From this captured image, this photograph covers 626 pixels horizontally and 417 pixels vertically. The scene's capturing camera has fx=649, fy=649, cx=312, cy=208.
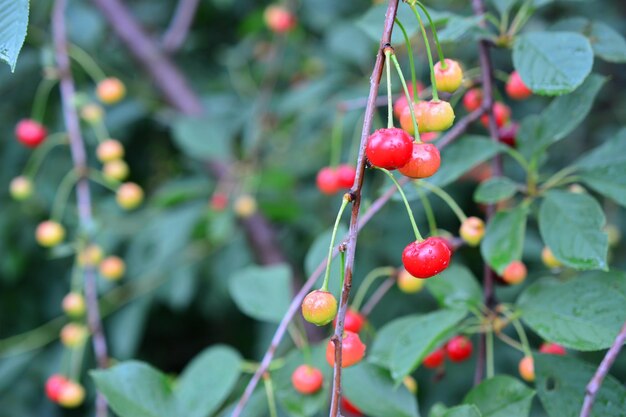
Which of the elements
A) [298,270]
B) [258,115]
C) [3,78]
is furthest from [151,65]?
[298,270]

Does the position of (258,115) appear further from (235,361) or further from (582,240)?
(582,240)

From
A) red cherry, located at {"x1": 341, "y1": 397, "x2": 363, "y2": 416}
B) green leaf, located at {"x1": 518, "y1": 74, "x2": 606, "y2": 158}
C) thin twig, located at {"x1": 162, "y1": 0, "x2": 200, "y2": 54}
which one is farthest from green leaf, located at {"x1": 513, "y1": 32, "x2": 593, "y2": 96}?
thin twig, located at {"x1": 162, "y1": 0, "x2": 200, "y2": 54}

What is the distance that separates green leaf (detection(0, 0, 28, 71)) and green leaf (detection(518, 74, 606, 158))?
0.87 metres

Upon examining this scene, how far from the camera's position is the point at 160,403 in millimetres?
1190

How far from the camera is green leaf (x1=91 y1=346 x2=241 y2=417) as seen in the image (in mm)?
1149

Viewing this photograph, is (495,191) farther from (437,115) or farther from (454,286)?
(437,115)

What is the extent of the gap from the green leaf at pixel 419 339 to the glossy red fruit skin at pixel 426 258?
0.20 m

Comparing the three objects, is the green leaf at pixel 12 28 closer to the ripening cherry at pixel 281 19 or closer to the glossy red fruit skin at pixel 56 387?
the glossy red fruit skin at pixel 56 387

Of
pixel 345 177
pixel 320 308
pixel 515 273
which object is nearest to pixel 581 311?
pixel 515 273

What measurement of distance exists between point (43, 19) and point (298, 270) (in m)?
1.29

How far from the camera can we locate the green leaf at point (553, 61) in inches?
40.3

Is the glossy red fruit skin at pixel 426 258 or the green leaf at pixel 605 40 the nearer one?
the glossy red fruit skin at pixel 426 258

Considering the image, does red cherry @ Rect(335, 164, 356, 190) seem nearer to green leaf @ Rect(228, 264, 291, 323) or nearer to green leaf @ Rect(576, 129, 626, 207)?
green leaf @ Rect(228, 264, 291, 323)

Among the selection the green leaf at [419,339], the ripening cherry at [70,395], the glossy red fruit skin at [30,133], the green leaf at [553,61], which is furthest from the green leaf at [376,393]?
the glossy red fruit skin at [30,133]
